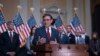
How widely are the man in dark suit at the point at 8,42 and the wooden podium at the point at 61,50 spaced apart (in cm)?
341

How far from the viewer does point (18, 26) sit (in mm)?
10242

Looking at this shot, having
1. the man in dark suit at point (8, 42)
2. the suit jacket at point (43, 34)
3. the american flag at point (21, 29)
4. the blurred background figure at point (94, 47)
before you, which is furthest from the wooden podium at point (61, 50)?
the american flag at point (21, 29)

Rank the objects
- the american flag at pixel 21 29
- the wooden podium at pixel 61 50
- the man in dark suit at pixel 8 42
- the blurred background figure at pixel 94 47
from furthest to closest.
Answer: the american flag at pixel 21 29, the blurred background figure at pixel 94 47, the man in dark suit at pixel 8 42, the wooden podium at pixel 61 50

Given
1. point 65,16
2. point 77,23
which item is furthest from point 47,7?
point 77,23

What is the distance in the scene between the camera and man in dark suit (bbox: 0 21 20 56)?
22.3 ft

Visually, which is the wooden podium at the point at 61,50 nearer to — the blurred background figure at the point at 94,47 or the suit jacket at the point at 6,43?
the suit jacket at the point at 6,43

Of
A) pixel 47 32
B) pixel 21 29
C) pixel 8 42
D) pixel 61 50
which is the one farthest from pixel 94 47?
pixel 61 50

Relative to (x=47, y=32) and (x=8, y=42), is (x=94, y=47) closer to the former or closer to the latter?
(x=8, y=42)

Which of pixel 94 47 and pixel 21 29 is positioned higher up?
pixel 21 29

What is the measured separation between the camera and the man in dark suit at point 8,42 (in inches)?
267

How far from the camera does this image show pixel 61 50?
338cm

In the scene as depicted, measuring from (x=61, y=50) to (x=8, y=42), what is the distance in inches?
146

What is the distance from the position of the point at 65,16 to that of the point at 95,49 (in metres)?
3.78

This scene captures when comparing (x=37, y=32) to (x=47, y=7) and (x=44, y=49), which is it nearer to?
(x=44, y=49)
